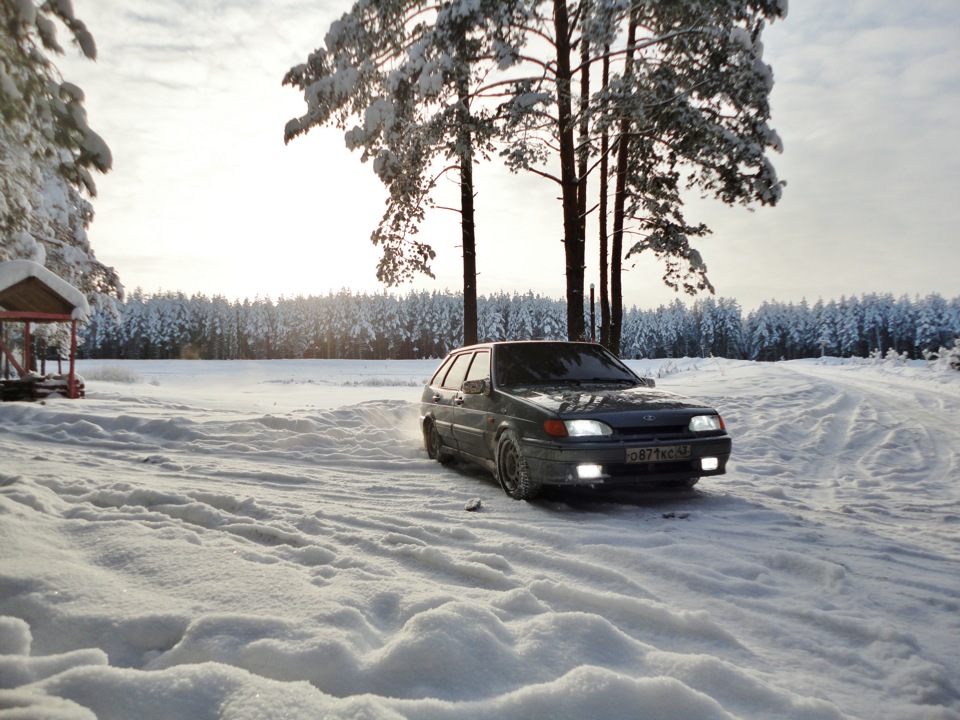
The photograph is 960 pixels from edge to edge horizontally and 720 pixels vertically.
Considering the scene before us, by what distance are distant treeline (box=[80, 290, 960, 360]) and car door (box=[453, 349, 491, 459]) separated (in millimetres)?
89308

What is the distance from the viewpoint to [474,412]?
700 centimetres

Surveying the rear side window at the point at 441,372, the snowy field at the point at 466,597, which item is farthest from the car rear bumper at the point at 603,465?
the rear side window at the point at 441,372

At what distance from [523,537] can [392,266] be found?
39.3ft

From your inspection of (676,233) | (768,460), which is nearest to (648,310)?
(676,233)

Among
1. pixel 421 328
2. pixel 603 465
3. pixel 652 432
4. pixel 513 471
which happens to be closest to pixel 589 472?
pixel 603 465

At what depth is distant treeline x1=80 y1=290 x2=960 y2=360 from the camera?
326 feet

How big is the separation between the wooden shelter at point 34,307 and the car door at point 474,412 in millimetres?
13095

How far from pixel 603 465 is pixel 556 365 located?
6.33 feet

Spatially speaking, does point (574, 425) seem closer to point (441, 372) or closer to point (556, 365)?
point (556, 365)

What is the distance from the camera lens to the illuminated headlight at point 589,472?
212 inches

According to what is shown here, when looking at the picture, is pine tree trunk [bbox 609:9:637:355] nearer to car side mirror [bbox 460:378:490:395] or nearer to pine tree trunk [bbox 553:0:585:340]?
pine tree trunk [bbox 553:0:585:340]

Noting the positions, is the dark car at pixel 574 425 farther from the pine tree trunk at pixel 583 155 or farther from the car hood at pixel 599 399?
the pine tree trunk at pixel 583 155

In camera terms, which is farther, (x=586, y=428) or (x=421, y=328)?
(x=421, y=328)

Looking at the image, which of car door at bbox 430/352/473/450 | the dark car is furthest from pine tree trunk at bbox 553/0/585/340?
the dark car
